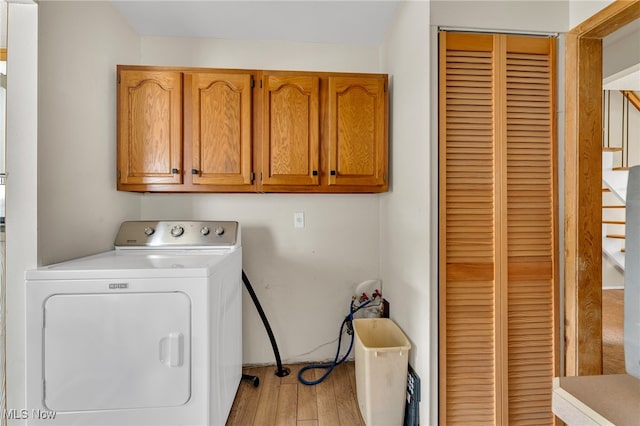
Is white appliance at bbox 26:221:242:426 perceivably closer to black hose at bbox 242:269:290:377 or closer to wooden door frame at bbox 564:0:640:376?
black hose at bbox 242:269:290:377

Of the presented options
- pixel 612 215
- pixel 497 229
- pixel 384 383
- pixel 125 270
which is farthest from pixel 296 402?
pixel 612 215

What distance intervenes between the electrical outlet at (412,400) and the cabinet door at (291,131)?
1.27 metres

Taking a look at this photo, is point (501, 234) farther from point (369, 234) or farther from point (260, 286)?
point (260, 286)

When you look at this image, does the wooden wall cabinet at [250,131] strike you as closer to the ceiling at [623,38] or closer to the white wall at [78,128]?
the white wall at [78,128]

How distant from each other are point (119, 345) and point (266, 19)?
2.09m

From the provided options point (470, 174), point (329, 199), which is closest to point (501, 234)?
point (470, 174)

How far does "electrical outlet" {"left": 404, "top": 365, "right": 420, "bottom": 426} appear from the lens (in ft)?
4.89

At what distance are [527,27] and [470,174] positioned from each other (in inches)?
30.9

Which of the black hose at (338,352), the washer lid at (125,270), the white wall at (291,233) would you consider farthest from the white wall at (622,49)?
the washer lid at (125,270)

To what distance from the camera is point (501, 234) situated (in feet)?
4.62

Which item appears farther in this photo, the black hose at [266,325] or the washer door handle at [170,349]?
the black hose at [266,325]

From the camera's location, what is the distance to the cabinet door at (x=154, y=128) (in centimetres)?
186

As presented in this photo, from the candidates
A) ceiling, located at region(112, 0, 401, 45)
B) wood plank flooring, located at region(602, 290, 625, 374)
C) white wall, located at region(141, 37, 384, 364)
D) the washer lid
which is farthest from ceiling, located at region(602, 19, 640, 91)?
the washer lid

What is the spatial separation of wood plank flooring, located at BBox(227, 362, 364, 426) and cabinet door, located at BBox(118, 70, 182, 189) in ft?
4.89
